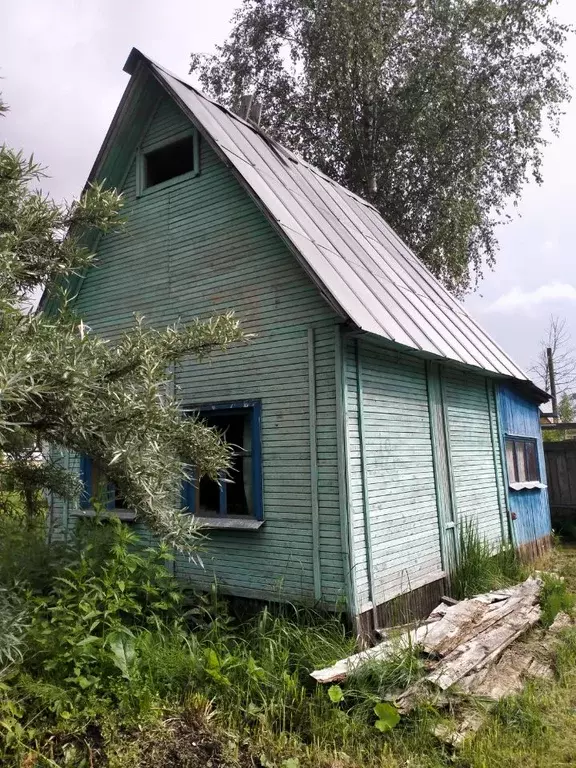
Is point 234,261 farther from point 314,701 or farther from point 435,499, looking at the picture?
point 314,701

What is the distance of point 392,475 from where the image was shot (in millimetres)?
6426

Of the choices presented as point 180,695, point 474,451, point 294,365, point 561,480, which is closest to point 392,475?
point 294,365

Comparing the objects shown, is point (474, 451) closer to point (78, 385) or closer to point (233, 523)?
point (233, 523)

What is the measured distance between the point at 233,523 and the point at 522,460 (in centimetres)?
676

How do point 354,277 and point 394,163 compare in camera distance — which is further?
point 394,163

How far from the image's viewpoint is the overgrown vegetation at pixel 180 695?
378 cm

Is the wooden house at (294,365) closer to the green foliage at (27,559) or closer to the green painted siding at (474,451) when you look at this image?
the green painted siding at (474,451)

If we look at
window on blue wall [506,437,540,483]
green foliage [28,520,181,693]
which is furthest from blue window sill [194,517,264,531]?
window on blue wall [506,437,540,483]

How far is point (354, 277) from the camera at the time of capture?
257 inches

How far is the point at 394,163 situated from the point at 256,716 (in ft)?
57.0

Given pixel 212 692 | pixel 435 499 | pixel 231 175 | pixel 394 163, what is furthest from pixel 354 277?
pixel 394 163

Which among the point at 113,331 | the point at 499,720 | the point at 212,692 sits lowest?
the point at 499,720

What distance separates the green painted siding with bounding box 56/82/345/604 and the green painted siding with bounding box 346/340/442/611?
0.29 metres

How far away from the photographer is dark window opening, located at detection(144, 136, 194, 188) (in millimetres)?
7789
